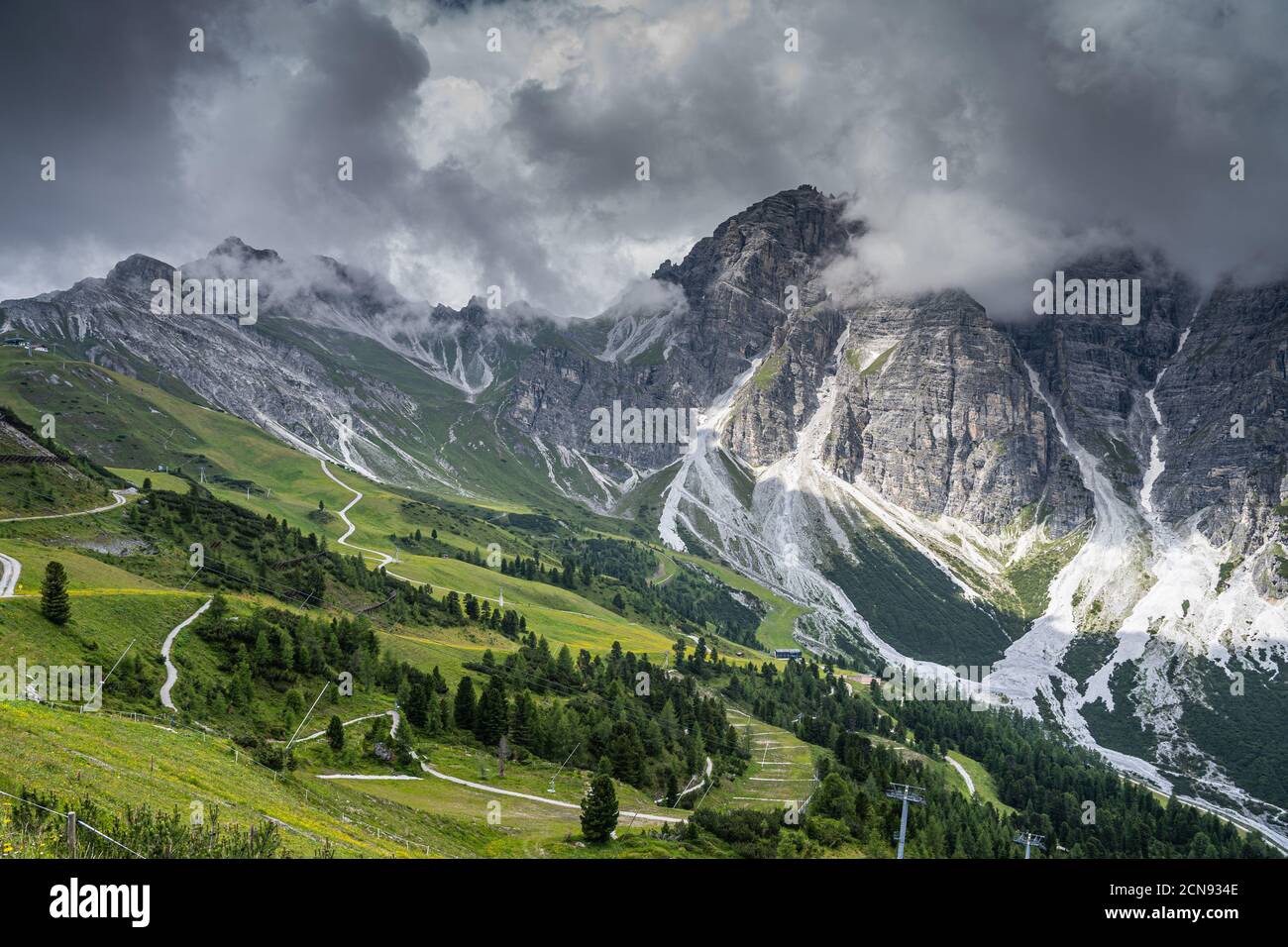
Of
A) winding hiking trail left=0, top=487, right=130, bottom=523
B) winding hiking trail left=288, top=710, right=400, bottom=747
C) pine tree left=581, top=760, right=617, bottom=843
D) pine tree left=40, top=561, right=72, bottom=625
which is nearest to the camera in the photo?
pine tree left=581, top=760, right=617, bottom=843

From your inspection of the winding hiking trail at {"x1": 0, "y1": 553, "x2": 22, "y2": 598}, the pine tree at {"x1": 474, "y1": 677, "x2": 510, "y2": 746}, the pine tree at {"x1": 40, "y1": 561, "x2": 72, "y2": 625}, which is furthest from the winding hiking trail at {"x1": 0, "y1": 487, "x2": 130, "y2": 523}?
the pine tree at {"x1": 474, "y1": 677, "x2": 510, "y2": 746}

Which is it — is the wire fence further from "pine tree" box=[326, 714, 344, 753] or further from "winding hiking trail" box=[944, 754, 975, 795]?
"winding hiking trail" box=[944, 754, 975, 795]

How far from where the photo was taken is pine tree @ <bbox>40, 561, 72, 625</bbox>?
7369 centimetres

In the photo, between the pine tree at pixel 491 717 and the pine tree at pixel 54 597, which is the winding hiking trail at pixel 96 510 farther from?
the pine tree at pixel 491 717

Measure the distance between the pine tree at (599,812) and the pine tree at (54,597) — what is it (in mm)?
49682

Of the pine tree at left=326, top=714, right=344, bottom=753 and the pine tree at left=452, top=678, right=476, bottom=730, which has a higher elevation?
the pine tree at left=326, top=714, right=344, bottom=753

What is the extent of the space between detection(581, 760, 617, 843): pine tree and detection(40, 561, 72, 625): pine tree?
4968 centimetres

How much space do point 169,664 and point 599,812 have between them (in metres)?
45.1

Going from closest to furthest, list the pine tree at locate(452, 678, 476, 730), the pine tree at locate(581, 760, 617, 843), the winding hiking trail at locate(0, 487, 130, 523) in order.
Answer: the pine tree at locate(581, 760, 617, 843), the pine tree at locate(452, 678, 476, 730), the winding hiking trail at locate(0, 487, 130, 523)

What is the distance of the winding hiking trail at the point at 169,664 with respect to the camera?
72.3m

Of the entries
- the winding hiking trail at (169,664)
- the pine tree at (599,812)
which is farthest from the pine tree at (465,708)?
the pine tree at (599,812)
